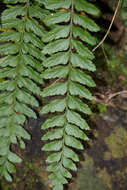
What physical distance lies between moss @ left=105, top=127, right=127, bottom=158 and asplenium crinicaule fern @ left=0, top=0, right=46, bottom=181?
4.20ft

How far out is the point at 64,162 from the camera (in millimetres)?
1774

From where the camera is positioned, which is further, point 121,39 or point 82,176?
point 121,39

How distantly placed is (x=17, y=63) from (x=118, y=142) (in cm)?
176

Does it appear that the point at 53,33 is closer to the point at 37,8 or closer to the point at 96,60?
the point at 37,8

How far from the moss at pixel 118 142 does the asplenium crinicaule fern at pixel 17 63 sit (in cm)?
128

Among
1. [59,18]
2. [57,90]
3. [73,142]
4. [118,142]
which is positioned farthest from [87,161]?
[59,18]

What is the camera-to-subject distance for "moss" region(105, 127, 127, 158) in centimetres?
249

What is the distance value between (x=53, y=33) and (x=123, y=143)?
5.94ft

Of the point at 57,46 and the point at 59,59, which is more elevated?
the point at 57,46

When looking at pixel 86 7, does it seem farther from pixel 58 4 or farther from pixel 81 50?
pixel 81 50

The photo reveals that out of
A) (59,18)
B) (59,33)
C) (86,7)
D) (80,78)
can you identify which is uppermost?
(86,7)

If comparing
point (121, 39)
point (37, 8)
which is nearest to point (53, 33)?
point (37, 8)

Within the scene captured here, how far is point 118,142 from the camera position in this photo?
2529 millimetres

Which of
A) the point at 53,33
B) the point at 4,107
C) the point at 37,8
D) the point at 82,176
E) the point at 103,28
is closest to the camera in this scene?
the point at 53,33
